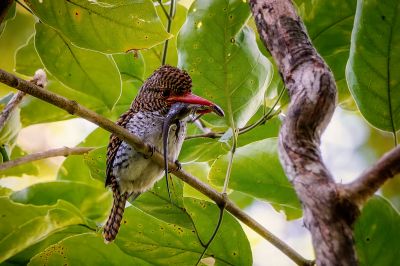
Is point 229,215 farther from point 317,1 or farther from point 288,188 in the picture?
point 317,1

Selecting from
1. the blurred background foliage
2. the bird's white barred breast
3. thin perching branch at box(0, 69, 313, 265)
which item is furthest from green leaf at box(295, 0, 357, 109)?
the bird's white barred breast

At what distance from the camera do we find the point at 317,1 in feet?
5.88

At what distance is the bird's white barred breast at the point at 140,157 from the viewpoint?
241cm

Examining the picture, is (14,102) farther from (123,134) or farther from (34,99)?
(123,134)

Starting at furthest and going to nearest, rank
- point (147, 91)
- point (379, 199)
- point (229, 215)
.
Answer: point (147, 91) < point (229, 215) < point (379, 199)

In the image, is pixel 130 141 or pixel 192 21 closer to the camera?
pixel 130 141

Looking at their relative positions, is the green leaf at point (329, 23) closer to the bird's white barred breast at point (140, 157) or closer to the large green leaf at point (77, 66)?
the large green leaf at point (77, 66)

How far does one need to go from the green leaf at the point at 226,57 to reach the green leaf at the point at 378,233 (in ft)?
1.58

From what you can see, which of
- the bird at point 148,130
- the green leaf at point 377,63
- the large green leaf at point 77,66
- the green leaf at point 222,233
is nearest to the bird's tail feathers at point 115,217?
the bird at point 148,130

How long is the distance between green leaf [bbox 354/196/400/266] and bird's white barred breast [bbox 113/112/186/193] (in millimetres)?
1023

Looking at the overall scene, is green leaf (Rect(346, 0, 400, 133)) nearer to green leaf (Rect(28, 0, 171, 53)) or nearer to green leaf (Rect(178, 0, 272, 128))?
green leaf (Rect(178, 0, 272, 128))

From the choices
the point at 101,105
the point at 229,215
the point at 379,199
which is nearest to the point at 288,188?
the point at 229,215

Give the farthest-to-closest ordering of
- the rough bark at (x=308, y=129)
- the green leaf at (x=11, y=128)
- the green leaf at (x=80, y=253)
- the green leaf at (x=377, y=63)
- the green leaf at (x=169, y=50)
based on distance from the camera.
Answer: the green leaf at (x=169, y=50), the green leaf at (x=11, y=128), the green leaf at (x=80, y=253), the green leaf at (x=377, y=63), the rough bark at (x=308, y=129)

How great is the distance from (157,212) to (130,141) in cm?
35
